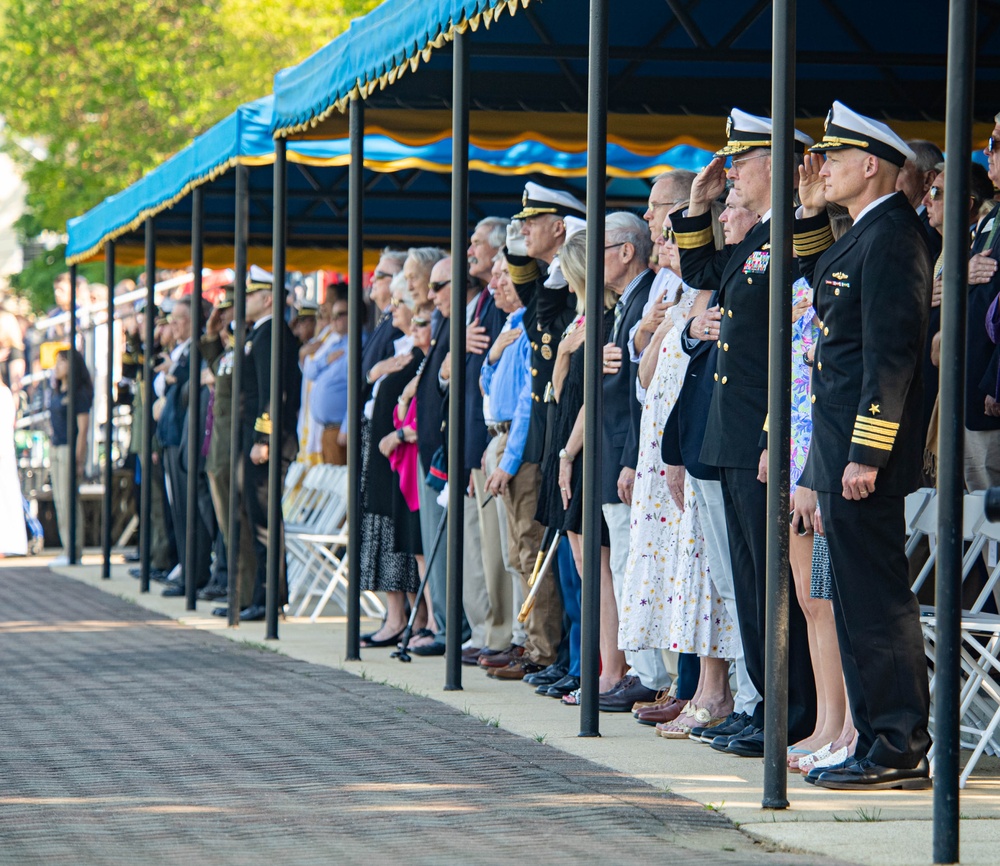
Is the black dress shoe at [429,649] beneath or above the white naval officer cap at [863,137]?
beneath

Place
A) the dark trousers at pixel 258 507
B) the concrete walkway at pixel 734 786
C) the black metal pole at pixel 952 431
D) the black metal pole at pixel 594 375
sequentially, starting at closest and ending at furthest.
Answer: the black metal pole at pixel 952 431, the concrete walkway at pixel 734 786, the black metal pole at pixel 594 375, the dark trousers at pixel 258 507

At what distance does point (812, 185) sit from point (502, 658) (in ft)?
12.7

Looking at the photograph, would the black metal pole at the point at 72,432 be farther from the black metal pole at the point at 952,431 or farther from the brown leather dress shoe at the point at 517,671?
the black metal pole at the point at 952,431

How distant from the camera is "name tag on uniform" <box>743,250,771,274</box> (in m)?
6.98

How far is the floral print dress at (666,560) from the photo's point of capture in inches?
304

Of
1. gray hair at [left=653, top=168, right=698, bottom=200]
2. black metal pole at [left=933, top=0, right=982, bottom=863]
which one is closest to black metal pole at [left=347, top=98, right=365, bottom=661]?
gray hair at [left=653, top=168, right=698, bottom=200]

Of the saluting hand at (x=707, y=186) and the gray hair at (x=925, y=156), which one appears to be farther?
the saluting hand at (x=707, y=186)

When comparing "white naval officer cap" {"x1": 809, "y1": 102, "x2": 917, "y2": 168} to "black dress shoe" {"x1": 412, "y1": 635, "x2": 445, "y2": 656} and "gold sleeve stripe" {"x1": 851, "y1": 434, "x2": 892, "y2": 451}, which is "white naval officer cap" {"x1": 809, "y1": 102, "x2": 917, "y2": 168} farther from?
"black dress shoe" {"x1": 412, "y1": 635, "x2": 445, "y2": 656}

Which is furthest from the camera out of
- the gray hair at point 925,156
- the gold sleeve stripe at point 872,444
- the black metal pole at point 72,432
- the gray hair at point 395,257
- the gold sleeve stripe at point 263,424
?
the black metal pole at point 72,432

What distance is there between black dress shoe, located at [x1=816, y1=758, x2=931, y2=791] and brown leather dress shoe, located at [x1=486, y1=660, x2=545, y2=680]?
11.2 ft

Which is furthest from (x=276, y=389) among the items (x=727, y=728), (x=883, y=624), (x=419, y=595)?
(x=883, y=624)

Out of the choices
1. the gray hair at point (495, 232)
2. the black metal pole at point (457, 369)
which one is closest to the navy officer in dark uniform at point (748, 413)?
the black metal pole at point (457, 369)

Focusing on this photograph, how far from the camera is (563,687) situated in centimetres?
902

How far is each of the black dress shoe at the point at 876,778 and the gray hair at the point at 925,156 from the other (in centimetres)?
212
